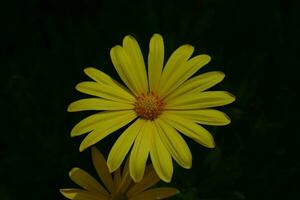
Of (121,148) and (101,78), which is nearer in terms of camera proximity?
(121,148)

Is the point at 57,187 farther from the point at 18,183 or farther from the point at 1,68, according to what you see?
the point at 1,68

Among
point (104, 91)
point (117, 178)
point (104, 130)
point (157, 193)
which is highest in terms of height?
point (104, 91)

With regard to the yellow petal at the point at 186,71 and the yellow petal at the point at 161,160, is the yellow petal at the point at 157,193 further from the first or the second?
the yellow petal at the point at 186,71

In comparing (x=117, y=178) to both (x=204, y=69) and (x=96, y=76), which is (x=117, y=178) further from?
(x=204, y=69)

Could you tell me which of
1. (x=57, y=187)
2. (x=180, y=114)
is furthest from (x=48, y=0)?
(x=180, y=114)

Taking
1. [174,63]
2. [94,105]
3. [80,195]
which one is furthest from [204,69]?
[80,195]

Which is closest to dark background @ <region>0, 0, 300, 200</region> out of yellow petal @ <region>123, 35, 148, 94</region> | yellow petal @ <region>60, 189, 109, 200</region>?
yellow petal @ <region>60, 189, 109, 200</region>

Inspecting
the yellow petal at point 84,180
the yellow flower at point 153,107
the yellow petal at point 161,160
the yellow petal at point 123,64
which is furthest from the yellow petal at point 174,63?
the yellow petal at point 84,180
